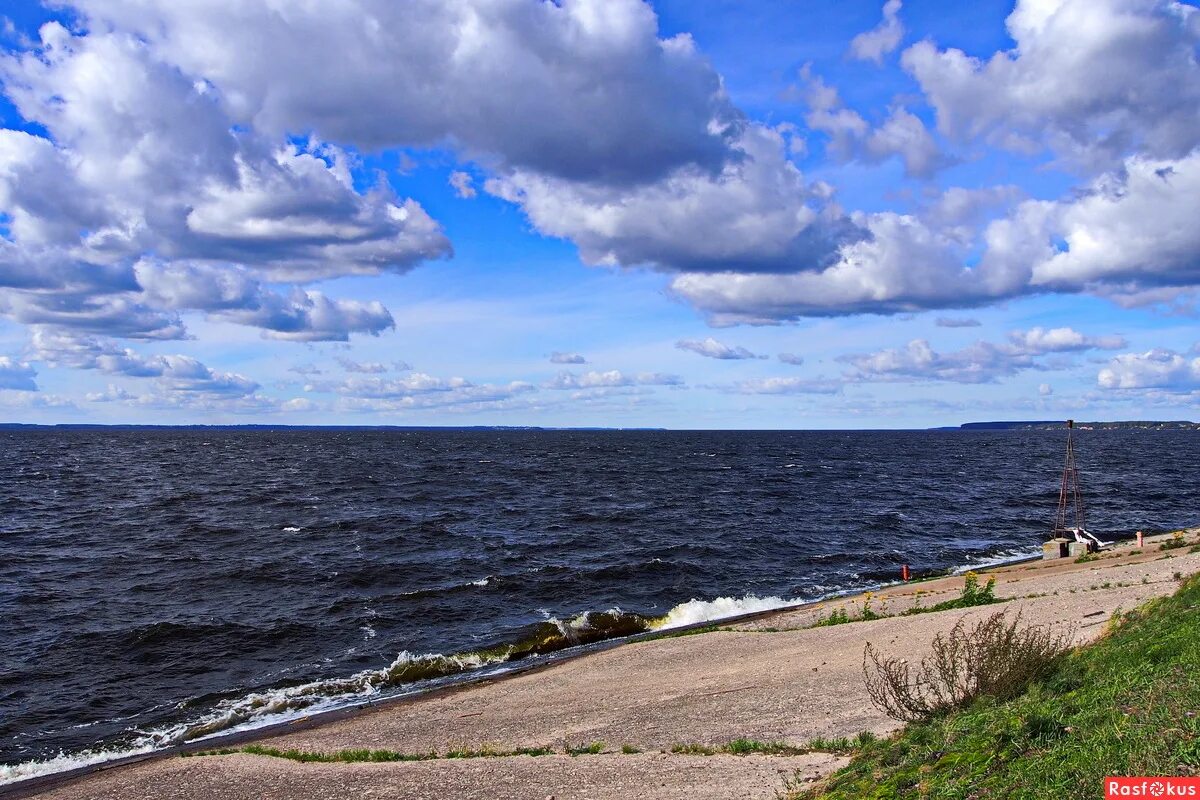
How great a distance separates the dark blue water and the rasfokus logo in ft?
60.5

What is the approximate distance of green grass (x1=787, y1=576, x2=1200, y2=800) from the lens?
655 cm

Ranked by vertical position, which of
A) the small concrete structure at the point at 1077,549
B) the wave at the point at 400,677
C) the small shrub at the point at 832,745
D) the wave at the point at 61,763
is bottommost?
the wave at the point at 61,763

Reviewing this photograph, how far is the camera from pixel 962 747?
27.6 ft

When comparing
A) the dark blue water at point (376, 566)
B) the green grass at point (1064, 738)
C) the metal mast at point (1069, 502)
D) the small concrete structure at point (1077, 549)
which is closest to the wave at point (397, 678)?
the dark blue water at point (376, 566)

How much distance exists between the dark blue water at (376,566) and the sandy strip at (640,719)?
161 inches

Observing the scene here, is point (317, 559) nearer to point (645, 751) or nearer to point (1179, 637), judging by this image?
point (645, 751)

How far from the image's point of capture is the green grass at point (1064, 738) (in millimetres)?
6551

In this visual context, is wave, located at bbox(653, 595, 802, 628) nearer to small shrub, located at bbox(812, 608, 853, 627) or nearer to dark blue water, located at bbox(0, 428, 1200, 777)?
dark blue water, located at bbox(0, 428, 1200, 777)

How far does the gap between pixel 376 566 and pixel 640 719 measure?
76.2 feet

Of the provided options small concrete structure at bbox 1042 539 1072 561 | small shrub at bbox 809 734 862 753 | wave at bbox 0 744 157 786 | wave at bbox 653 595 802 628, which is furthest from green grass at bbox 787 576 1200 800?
small concrete structure at bbox 1042 539 1072 561

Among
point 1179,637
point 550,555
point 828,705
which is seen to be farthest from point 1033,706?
point 550,555

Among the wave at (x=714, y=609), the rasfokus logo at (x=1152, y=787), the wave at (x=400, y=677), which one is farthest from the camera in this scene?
the wave at (x=714, y=609)

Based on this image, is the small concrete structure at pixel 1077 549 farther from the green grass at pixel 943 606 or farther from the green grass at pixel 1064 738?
the green grass at pixel 1064 738

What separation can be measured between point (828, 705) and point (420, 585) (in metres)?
21.6
